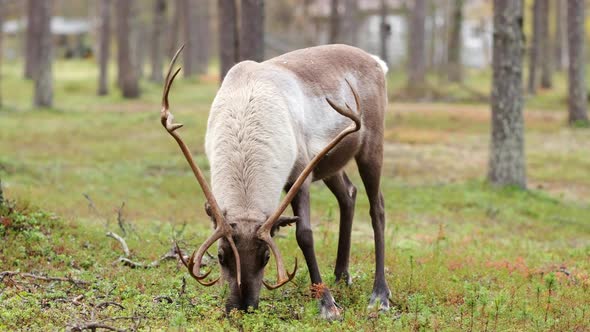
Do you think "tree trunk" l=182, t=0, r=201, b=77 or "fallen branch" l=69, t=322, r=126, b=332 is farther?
"tree trunk" l=182, t=0, r=201, b=77

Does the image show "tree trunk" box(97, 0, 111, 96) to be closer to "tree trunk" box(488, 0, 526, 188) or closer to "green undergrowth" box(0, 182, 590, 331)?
"tree trunk" box(488, 0, 526, 188)

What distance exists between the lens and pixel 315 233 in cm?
1163

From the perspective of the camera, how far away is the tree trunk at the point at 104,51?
3357 centimetres

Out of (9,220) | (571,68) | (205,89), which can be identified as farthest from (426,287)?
(205,89)

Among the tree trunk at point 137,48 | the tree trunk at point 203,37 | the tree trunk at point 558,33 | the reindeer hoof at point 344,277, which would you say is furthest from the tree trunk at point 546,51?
the reindeer hoof at point 344,277

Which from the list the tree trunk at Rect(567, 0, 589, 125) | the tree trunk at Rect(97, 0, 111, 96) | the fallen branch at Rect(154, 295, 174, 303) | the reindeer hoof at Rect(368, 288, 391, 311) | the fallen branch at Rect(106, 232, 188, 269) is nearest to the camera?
the fallen branch at Rect(154, 295, 174, 303)

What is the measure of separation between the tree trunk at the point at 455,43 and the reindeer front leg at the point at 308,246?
30.6m

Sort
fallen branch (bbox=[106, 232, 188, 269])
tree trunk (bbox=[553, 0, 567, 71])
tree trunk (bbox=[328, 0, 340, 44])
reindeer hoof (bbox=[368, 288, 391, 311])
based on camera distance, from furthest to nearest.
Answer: tree trunk (bbox=[553, 0, 567, 71]) < tree trunk (bbox=[328, 0, 340, 44]) < fallen branch (bbox=[106, 232, 188, 269]) < reindeer hoof (bbox=[368, 288, 391, 311])

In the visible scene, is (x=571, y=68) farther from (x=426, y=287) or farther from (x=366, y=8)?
(x=366, y=8)

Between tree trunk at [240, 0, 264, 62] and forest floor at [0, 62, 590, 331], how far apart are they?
249 cm

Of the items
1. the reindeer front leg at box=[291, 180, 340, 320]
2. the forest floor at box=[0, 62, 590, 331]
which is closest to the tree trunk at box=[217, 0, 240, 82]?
the forest floor at box=[0, 62, 590, 331]

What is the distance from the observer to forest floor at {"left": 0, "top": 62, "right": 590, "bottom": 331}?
717cm

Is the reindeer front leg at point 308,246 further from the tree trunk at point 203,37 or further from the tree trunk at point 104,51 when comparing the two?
the tree trunk at point 203,37

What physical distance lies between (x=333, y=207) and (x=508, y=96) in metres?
3.88
